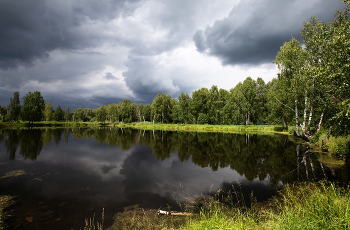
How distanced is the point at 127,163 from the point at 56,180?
5.68 meters

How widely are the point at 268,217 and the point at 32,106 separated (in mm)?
94278

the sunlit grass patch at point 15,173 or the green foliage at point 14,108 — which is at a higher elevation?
the green foliage at point 14,108

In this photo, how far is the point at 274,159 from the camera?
1571 centimetres

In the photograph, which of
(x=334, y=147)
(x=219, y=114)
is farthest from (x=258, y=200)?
(x=219, y=114)

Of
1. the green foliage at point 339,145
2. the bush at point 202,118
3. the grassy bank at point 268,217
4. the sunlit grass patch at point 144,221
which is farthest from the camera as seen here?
the bush at point 202,118

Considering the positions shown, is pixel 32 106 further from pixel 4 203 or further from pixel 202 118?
pixel 4 203

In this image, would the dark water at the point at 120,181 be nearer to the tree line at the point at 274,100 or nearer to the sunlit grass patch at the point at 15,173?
the sunlit grass patch at the point at 15,173

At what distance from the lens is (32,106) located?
69.9 metres

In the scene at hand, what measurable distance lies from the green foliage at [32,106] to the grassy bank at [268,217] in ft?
293

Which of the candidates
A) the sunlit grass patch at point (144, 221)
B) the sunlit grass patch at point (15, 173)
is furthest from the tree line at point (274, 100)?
the sunlit grass patch at point (15, 173)

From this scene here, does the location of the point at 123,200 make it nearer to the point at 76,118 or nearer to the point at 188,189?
the point at 188,189

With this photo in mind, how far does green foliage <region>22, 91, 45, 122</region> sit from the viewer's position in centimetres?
6919

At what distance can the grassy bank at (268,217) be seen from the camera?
380cm

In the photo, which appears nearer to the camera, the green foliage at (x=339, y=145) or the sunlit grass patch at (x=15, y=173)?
the sunlit grass patch at (x=15, y=173)
